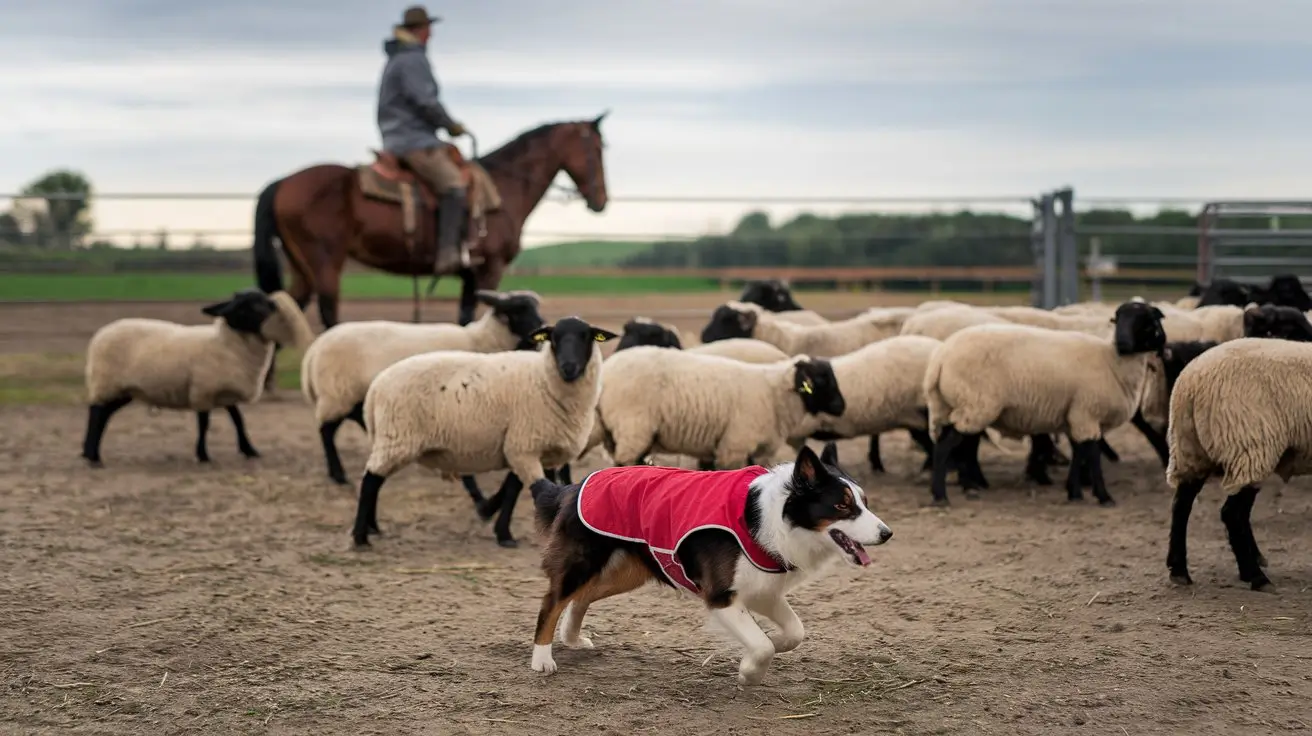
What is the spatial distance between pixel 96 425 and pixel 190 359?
1.00m

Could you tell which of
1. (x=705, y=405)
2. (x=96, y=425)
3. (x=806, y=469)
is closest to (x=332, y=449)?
(x=96, y=425)

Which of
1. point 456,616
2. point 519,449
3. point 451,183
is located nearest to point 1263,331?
point 519,449

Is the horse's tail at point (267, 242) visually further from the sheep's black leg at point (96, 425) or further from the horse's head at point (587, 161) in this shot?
the horse's head at point (587, 161)

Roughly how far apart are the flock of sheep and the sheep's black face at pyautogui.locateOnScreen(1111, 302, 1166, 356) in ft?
0.05

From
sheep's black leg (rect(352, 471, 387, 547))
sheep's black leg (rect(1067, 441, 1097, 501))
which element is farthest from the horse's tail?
sheep's black leg (rect(1067, 441, 1097, 501))

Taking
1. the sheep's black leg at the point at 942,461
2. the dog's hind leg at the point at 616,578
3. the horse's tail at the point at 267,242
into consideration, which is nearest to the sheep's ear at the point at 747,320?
the sheep's black leg at the point at 942,461

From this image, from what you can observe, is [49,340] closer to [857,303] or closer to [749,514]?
[857,303]

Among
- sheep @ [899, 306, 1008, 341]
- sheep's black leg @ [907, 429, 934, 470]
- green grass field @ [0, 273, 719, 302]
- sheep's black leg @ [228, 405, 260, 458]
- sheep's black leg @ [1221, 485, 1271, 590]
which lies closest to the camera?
sheep's black leg @ [1221, 485, 1271, 590]

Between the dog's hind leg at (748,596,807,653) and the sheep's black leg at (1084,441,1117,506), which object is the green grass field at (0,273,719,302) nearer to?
the sheep's black leg at (1084,441,1117,506)

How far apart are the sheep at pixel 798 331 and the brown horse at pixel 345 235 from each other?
9.47ft

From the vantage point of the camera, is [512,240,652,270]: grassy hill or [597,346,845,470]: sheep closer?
[597,346,845,470]: sheep

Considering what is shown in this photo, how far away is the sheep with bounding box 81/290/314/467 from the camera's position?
1067cm

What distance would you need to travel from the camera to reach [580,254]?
18.7 metres

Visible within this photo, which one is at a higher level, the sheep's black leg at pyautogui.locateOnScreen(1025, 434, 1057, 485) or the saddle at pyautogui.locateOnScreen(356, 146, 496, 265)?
the saddle at pyautogui.locateOnScreen(356, 146, 496, 265)
